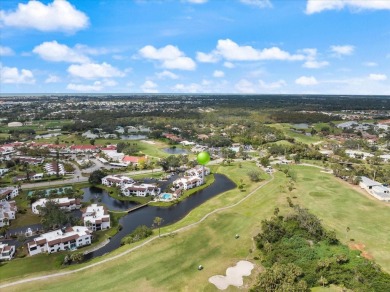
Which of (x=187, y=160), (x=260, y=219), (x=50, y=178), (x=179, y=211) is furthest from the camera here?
(x=187, y=160)

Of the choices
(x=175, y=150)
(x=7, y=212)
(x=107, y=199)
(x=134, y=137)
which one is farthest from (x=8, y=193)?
(x=134, y=137)

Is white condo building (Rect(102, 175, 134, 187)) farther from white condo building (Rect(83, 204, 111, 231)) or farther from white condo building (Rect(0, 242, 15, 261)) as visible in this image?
white condo building (Rect(0, 242, 15, 261))

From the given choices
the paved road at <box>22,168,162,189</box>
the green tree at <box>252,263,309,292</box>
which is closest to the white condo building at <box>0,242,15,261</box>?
the paved road at <box>22,168,162,189</box>

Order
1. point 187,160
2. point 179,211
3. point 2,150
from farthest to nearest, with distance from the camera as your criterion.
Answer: point 2,150
point 187,160
point 179,211

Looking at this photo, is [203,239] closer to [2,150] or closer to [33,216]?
[33,216]

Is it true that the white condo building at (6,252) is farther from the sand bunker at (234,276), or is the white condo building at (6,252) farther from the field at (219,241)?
the sand bunker at (234,276)

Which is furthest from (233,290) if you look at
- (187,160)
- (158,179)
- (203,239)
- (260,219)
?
(187,160)
